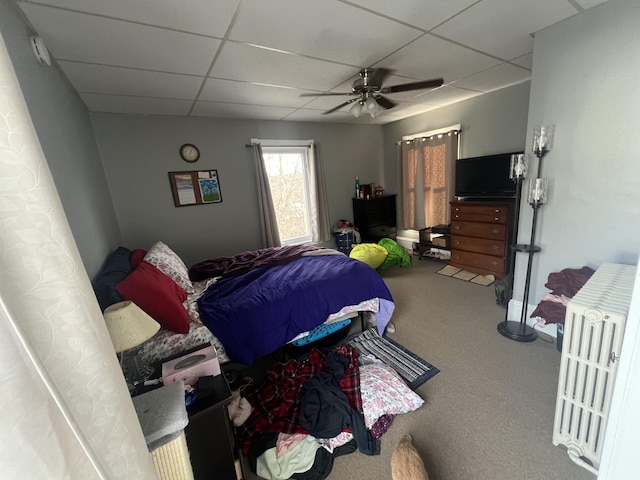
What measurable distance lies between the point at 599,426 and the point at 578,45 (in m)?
2.26

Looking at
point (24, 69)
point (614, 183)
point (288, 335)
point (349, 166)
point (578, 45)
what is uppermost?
point (578, 45)

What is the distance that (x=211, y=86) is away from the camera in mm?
2332

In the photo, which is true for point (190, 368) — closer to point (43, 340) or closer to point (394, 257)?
point (43, 340)

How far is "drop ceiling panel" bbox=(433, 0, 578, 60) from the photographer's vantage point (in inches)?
59.9

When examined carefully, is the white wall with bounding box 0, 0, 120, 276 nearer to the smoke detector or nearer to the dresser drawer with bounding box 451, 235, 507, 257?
the smoke detector

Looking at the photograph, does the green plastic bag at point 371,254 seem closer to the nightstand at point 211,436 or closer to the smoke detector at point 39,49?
the nightstand at point 211,436

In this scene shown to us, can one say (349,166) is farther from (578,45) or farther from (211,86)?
(578,45)

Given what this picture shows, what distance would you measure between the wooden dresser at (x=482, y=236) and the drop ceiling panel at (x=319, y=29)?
7.22 feet

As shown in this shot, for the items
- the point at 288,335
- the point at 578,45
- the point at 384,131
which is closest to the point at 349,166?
the point at 384,131

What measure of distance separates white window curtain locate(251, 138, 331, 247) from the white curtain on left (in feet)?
10.3

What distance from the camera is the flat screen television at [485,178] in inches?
121

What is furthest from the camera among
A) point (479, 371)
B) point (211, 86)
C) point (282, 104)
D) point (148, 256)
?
point (282, 104)

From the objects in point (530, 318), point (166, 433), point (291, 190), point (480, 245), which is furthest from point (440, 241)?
point (166, 433)

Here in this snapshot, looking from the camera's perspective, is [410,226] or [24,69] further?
[410,226]
